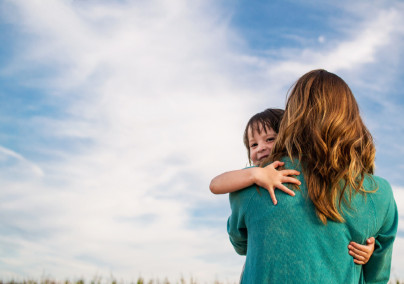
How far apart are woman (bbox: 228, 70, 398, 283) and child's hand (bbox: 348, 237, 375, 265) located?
4 cm

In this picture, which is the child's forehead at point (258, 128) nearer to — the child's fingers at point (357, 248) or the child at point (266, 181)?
the child at point (266, 181)

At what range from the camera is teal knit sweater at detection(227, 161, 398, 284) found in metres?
2.79

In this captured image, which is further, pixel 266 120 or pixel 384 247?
pixel 266 120

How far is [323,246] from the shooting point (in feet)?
9.37

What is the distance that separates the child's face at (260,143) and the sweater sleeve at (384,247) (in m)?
1.48

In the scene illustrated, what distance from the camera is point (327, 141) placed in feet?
10.0

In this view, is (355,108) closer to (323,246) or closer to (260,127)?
(323,246)

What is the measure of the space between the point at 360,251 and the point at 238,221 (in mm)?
814

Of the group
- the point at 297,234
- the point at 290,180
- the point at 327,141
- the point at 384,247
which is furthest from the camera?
the point at 384,247

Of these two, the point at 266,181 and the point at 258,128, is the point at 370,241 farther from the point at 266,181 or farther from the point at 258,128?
the point at 258,128

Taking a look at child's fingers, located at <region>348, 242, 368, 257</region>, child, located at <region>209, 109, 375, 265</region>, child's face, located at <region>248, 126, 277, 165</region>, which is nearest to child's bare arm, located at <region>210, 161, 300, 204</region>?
child, located at <region>209, 109, 375, 265</region>

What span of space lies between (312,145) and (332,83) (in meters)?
0.57

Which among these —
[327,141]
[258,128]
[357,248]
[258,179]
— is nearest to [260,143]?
[258,128]

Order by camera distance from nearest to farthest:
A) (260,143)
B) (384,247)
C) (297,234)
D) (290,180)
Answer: (297,234), (290,180), (384,247), (260,143)
